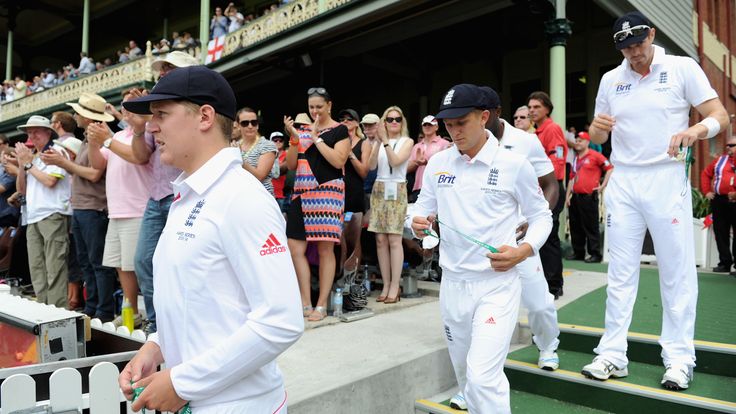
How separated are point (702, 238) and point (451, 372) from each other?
6783 mm

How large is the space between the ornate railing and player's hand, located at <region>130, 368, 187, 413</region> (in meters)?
10.6

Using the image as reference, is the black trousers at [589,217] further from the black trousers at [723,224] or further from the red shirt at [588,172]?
the black trousers at [723,224]

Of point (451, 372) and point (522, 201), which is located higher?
point (522, 201)

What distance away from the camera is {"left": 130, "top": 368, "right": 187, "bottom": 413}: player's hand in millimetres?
1406

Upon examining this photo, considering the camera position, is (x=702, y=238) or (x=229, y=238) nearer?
(x=229, y=238)

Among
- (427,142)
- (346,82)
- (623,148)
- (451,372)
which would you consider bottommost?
(451,372)

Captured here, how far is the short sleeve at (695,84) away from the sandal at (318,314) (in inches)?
131

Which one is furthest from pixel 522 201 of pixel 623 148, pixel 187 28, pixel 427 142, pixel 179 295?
pixel 187 28

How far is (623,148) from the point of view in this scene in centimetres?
354

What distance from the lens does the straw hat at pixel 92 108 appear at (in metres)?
4.96

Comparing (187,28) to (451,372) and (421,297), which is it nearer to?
(421,297)

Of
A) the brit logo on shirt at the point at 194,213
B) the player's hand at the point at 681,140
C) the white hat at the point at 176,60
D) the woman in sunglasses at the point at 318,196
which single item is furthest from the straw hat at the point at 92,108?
the player's hand at the point at 681,140

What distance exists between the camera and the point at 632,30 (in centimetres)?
330

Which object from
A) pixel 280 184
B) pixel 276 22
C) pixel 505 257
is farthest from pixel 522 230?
pixel 276 22
